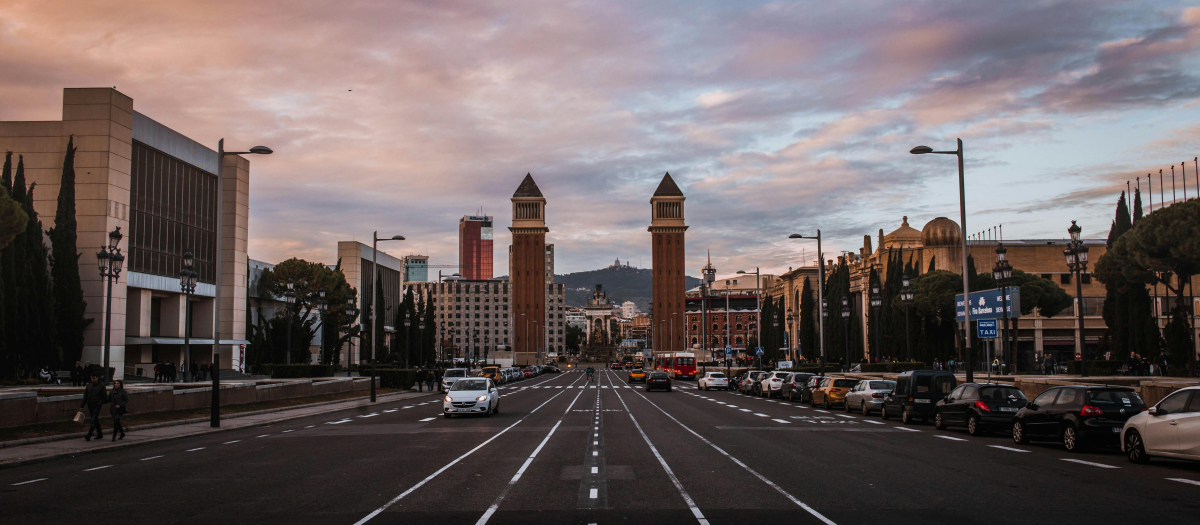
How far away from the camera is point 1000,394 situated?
21.3m

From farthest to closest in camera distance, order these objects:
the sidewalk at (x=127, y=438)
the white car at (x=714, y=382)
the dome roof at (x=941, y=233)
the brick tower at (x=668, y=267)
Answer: the brick tower at (x=668, y=267) → the dome roof at (x=941, y=233) → the white car at (x=714, y=382) → the sidewalk at (x=127, y=438)

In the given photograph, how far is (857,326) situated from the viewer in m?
87.2

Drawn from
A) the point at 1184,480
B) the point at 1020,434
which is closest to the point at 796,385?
the point at 1020,434

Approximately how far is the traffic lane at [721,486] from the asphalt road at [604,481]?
4cm

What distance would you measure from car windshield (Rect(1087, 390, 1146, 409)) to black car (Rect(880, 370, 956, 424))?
9.20 meters

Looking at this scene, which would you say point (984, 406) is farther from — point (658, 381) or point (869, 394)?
point (658, 381)

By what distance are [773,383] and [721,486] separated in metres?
35.3

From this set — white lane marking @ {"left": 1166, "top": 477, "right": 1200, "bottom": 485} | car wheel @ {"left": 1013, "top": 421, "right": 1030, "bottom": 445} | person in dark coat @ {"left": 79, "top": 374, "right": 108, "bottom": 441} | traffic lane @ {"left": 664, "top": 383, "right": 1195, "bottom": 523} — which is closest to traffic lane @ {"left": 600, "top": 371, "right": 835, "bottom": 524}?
traffic lane @ {"left": 664, "top": 383, "right": 1195, "bottom": 523}

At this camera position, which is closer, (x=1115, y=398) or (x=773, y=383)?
(x=1115, y=398)

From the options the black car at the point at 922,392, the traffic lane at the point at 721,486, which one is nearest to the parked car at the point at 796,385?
the black car at the point at 922,392

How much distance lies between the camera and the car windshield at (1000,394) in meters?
21.1

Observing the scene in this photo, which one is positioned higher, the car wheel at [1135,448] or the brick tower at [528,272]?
the brick tower at [528,272]

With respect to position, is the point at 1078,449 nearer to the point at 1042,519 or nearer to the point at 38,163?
the point at 1042,519

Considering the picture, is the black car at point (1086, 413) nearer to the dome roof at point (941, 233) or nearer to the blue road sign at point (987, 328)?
the blue road sign at point (987, 328)
